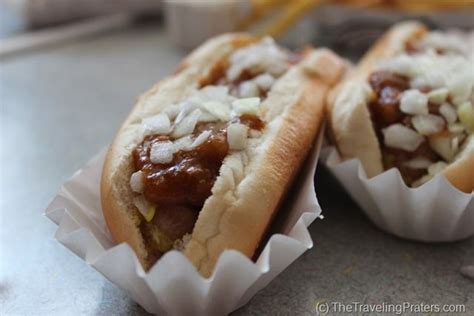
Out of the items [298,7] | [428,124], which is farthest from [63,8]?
[428,124]

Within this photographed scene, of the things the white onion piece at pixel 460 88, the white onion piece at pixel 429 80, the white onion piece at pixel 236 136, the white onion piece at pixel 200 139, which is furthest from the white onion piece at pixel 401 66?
the white onion piece at pixel 200 139

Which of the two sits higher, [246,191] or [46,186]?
[246,191]

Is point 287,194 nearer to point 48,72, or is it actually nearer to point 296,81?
point 296,81

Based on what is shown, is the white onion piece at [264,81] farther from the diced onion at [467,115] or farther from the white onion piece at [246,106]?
the diced onion at [467,115]

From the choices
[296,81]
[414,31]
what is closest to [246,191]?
[296,81]

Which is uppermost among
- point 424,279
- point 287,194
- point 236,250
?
point 236,250

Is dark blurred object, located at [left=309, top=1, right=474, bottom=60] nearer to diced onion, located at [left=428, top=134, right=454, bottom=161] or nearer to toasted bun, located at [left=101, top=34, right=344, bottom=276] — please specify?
toasted bun, located at [left=101, top=34, right=344, bottom=276]

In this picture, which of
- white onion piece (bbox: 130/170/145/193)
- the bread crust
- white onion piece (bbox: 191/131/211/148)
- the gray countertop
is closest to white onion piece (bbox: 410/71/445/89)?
the bread crust
